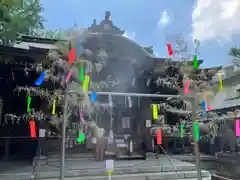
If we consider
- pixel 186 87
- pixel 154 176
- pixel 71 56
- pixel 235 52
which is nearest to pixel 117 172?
pixel 154 176

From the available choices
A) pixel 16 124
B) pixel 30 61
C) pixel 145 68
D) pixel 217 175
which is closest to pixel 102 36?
pixel 145 68

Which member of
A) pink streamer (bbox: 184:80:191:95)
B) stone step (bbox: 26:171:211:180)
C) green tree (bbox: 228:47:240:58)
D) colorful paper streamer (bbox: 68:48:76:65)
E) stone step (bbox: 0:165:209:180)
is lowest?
stone step (bbox: 26:171:211:180)

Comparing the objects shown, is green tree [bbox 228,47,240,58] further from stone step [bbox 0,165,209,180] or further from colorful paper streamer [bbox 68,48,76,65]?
colorful paper streamer [bbox 68,48,76,65]

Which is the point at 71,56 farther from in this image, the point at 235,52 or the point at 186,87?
the point at 235,52

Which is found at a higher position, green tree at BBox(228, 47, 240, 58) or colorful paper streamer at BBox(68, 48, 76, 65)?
green tree at BBox(228, 47, 240, 58)

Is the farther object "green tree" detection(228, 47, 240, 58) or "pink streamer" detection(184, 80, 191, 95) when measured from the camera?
"green tree" detection(228, 47, 240, 58)

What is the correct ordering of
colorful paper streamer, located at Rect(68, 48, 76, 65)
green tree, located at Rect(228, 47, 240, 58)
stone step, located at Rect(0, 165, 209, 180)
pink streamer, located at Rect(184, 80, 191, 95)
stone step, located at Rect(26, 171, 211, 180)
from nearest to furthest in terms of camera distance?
colorful paper streamer, located at Rect(68, 48, 76, 65)
pink streamer, located at Rect(184, 80, 191, 95)
stone step, located at Rect(0, 165, 209, 180)
stone step, located at Rect(26, 171, 211, 180)
green tree, located at Rect(228, 47, 240, 58)

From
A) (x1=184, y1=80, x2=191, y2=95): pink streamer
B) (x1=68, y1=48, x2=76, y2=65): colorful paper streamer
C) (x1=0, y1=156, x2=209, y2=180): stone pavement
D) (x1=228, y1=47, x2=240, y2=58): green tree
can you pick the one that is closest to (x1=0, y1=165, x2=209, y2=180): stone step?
(x1=0, y1=156, x2=209, y2=180): stone pavement

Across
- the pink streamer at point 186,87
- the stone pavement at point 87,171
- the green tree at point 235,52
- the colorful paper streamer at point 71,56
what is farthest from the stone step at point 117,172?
the green tree at point 235,52

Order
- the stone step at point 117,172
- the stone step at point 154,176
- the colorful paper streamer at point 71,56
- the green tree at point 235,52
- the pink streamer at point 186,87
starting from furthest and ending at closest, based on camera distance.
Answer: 1. the green tree at point 235,52
2. the stone step at point 154,176
3. the stone step at point 117,172
4. the pink streamer at point 186,87
5. the colorful paper streamer at point 71,56

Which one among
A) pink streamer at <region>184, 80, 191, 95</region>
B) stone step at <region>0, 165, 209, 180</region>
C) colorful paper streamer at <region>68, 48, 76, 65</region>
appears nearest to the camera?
colorful paper streamer at <region>68, 48, 76, 65</region>

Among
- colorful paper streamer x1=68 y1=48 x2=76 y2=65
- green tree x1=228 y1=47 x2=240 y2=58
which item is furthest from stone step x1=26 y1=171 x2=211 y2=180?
green tree x1=228 y1=47 x2=240 y2=58

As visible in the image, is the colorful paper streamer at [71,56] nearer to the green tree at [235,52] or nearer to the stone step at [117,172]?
the stone step at [117,172]

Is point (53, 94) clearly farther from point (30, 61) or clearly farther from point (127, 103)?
point (127, 103)
